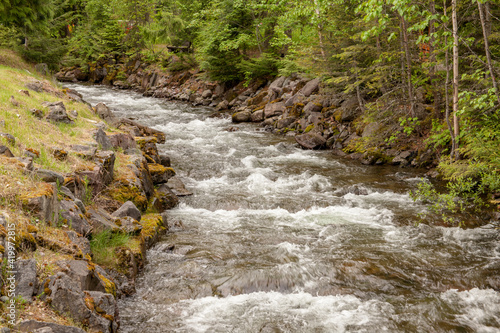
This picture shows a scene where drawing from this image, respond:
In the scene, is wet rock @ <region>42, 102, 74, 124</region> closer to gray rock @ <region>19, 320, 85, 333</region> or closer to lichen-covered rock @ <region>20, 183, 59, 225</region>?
lichen-covered rock @ <region>20, 183, 59, 225</region>

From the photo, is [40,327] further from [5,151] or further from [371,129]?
[371,129]

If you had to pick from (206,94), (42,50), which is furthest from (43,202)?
(206,94)

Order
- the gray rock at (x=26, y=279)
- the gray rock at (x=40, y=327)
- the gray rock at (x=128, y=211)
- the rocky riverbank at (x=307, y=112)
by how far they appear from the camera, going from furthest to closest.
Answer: the rocky riverbank at (x=307, y=112)
the gray rock at (x=128, y=211)
the gray rock at (x=26, y=279)
the gray rock at (x=40, y=327)

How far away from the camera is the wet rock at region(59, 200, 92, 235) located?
18.9 feet

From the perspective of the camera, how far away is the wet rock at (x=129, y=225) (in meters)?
7.09

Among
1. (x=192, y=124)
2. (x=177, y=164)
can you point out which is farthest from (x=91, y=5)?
(x=177, y=164)

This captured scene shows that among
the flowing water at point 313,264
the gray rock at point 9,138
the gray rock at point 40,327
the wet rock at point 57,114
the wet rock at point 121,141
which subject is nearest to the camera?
the gray rock at point 40,327

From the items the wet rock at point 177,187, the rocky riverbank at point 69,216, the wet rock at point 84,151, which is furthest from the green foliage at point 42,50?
the wet rock at point 84,151

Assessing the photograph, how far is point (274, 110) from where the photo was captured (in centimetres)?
2186

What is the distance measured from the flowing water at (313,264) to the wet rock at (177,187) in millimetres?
405

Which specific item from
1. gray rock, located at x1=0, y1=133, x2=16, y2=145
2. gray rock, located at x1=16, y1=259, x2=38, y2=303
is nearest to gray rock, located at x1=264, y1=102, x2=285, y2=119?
gray rock, located at x1=0, y1=133, x2=16, y2=145

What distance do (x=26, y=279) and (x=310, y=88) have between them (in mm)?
19114

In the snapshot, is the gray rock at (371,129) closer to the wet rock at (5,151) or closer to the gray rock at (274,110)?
the gray rock at (274,110)

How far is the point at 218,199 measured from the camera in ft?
35.4
